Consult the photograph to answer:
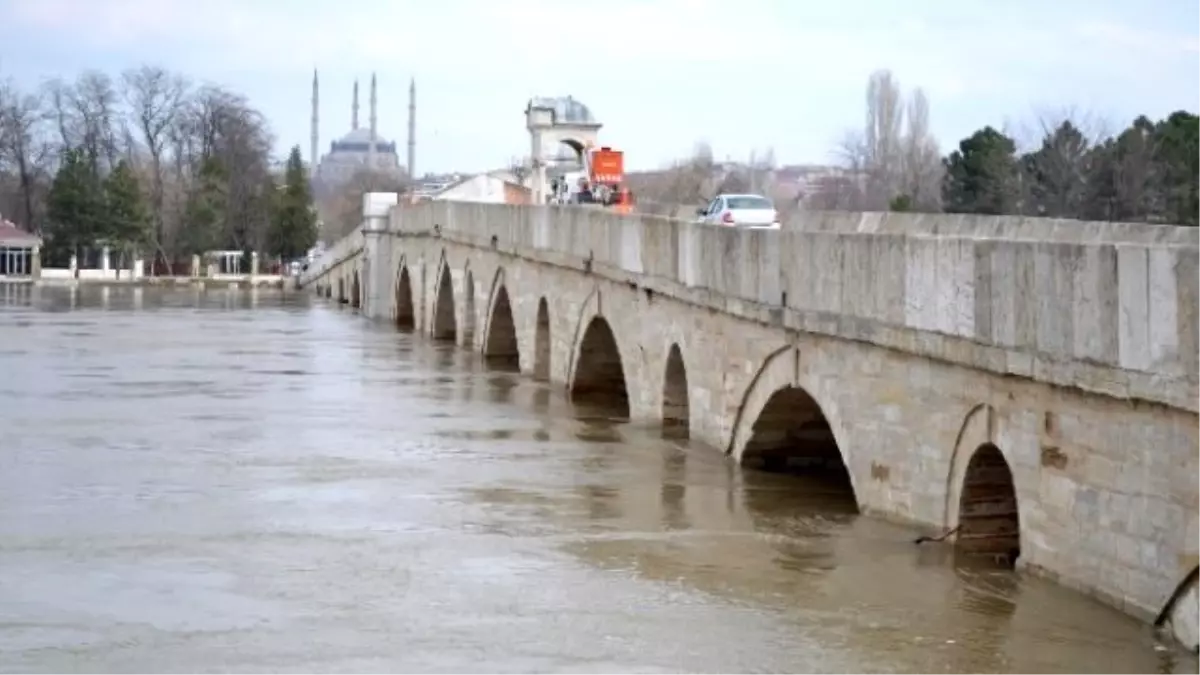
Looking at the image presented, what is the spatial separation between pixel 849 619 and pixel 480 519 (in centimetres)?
396

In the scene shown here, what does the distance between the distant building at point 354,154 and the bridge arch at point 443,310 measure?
8516 centimetres

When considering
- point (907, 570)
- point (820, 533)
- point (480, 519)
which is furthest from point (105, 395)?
point (907, 570)

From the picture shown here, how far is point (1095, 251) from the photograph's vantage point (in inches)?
400


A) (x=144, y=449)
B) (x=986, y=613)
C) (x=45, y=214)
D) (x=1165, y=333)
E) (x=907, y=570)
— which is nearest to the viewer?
(x=1165, y=333)

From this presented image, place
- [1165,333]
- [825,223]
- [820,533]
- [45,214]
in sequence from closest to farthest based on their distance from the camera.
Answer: [1165,333] < [820,533] < [825,223] < [45,214]

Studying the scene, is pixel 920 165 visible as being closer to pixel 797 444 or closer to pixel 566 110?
pixel 566 110

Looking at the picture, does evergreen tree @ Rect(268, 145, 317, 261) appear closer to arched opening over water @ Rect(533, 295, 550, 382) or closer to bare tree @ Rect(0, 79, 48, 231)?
bare tree @ Rect(0, 79, 48, 231)

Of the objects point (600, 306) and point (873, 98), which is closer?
point (600, 306)

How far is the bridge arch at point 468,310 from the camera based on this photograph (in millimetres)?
32344

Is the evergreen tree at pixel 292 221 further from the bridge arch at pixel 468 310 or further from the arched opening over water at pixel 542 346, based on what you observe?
the arched opening over water at pixel 542 346

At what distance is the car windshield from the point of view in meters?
25.1

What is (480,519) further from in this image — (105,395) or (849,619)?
(105,395)

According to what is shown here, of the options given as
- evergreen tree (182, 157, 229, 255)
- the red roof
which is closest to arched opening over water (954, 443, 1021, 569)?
the red roof

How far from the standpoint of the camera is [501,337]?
30.3 meters
